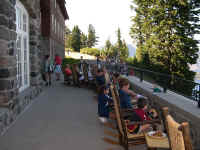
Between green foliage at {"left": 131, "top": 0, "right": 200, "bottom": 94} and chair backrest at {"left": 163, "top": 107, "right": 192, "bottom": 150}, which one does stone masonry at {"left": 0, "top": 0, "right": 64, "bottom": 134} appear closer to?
chair backrest at {"left": 163, "top": 107, "right": 192, "bottom": 150}

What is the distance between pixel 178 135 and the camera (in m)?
2.32

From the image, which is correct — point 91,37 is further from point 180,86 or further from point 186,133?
point 186,133

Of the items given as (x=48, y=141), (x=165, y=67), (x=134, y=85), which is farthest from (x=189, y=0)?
(x=48, y=141)

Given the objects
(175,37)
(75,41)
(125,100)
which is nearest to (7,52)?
(125,100)

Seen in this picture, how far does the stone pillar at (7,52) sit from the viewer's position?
5348mm

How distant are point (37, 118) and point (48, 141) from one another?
1.83 m

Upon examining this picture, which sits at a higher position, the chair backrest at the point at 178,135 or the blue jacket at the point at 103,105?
the chair backrest at the point at 178,135

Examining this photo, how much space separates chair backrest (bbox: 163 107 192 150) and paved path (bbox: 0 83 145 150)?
2.34 m

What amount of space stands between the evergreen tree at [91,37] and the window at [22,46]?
124696 millimetres

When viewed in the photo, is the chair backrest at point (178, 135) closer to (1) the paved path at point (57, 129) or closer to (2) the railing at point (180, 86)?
(1) the paved path at point (57, 129)

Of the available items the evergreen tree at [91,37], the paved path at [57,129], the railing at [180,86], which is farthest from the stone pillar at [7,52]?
the evergreen tree at [91,37]

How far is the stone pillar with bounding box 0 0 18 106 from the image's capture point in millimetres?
5348

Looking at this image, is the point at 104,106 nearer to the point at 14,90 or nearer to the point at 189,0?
the point at 14,90

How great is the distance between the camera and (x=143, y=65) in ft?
116
